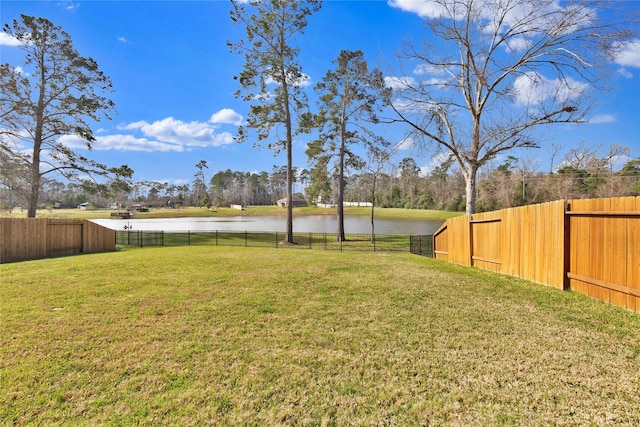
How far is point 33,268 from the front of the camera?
780 cm

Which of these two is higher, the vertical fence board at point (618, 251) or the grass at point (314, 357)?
the vertical fence board at point (618, 251)

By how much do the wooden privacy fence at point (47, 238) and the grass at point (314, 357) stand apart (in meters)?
6.47

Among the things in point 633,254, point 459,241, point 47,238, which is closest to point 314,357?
point 633,254

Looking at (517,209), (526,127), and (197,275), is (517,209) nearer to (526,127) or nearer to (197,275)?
(526,127)

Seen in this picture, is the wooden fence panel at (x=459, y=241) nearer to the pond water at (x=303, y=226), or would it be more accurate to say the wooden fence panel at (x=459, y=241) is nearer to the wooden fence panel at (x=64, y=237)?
the wooden fence panel at (x=64, y=237)

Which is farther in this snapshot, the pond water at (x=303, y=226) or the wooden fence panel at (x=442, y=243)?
the pond water at (x=303, y=226)

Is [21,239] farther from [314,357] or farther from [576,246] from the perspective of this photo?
[576,246]

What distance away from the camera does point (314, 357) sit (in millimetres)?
3080

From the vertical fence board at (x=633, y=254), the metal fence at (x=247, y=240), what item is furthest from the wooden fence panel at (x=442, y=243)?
the vertical fence board at (x=633, y=254)

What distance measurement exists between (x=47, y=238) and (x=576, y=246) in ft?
51.7

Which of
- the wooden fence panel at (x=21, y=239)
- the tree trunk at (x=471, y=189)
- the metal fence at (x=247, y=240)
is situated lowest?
the metal fence at (x=247, y=240)

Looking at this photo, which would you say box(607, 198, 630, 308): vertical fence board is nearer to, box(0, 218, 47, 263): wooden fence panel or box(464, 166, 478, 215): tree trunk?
box(464, 166, 478, 215): tree trunk

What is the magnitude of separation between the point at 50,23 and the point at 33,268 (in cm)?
1568

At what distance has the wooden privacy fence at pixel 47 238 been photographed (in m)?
10.5
